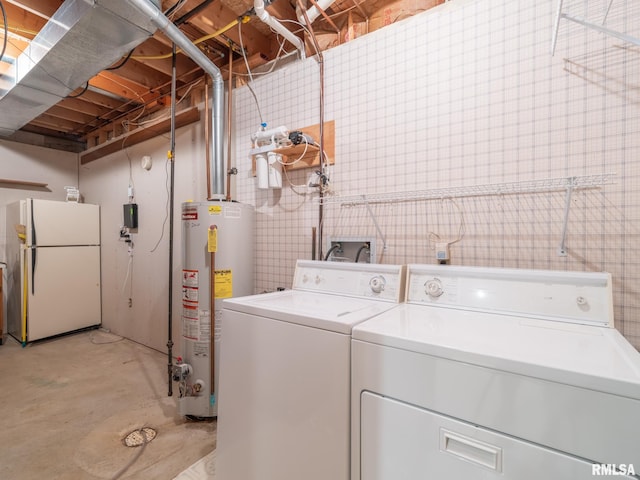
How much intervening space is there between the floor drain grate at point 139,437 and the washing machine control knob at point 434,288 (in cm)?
189

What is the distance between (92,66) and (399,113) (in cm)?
214

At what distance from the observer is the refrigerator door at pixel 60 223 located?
334 centimetres

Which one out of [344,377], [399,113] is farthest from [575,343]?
[399,113]

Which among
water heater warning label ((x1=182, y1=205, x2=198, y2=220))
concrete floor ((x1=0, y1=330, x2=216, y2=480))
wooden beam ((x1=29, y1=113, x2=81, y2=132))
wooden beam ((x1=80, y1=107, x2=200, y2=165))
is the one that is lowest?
concrete floor ((x1=0, y1=330, x2=216, y2=480))

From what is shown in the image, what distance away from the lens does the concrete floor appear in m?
Answer: 1.60

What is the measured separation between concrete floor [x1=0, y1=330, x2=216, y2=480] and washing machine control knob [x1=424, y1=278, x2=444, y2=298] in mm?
1580

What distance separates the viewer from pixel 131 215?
3.39m

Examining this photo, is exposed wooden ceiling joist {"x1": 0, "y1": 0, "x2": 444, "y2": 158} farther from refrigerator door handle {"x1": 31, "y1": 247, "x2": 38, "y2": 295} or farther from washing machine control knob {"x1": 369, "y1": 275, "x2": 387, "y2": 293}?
refrigerator door handle {"x1": 31, "y1": 247, "x2": 38, "y2": 295}

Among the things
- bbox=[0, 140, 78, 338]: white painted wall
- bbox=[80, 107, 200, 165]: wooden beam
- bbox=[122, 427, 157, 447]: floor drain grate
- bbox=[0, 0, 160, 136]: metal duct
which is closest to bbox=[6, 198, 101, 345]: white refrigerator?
bbox=[0, 140, 78, 338]: white painted wall

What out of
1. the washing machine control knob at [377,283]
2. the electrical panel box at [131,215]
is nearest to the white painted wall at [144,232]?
the electrical panel box at [131,215]

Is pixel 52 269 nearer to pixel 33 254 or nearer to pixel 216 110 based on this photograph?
pixel 33 254

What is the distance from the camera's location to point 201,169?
2.76m

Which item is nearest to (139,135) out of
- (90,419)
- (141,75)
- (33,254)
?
(141,75)

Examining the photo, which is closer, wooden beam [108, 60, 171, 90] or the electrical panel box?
wooden beam [108, 60, 171, 90]
